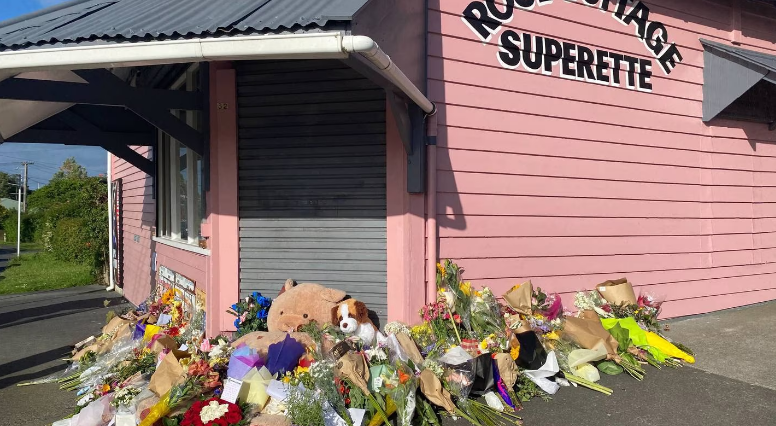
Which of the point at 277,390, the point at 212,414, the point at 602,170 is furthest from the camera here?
the point at 602,170

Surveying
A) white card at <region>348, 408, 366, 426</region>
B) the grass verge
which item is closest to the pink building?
white card at <region>348, 408, 366, 426</region>

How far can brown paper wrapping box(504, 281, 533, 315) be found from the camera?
16.5 feet

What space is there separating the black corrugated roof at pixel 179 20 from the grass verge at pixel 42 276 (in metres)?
10.8

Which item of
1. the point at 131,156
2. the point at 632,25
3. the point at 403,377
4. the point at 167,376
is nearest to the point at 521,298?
the point at 403,377

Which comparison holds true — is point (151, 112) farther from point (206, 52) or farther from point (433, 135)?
point (433, 135)

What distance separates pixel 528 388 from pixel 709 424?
1.19 m

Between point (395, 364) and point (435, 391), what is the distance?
0.33 meters

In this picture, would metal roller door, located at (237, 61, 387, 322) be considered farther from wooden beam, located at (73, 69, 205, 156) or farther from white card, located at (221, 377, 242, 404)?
white card, located at (221, 377, 242, 404)

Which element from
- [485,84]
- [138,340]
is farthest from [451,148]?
[138,340]

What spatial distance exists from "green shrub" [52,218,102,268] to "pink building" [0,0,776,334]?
7.41 m

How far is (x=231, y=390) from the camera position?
3615mm

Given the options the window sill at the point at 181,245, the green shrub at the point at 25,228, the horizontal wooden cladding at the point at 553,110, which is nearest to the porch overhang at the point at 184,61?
the horizontal wooden cladding at the point at 553,110

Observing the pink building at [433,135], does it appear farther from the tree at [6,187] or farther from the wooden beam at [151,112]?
the tree at [6,187]

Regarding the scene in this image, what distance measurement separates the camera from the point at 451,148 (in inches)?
201
